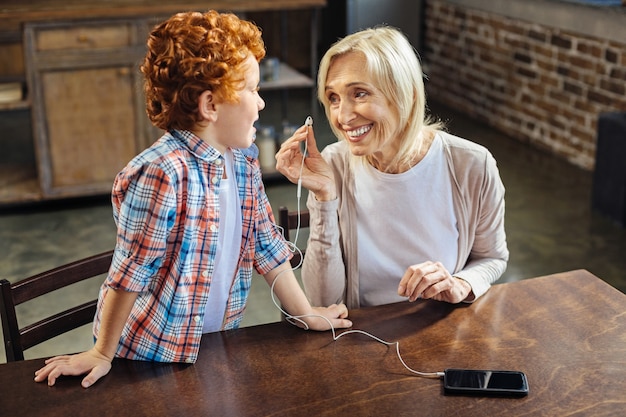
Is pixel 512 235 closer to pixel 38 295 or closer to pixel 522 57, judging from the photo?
pixel 522 57

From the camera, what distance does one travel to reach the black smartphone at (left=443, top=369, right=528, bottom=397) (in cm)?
143

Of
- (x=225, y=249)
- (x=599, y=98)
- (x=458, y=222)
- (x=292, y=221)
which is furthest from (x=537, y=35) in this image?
(x=225, y=249)

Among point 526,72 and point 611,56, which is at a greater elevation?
point 611,56

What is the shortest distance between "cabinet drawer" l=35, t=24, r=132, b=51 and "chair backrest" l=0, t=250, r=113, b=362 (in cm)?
271

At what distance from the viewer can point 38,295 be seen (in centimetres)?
169

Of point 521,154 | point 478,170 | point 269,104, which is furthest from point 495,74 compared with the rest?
point 478,170

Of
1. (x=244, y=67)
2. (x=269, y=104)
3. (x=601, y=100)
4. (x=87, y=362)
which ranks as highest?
(x=244, y=67)

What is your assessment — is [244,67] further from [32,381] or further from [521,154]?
[521,154]

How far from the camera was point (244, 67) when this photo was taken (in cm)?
148

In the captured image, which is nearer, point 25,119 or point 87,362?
point 87,362

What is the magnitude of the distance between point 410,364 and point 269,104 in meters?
5.75

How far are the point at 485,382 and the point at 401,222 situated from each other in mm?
591

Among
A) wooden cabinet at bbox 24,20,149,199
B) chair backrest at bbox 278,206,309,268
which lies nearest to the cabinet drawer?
wooden cabinet at bbox 24,20,149,199

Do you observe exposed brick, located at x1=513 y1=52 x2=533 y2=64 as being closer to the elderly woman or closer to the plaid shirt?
the elderly woman
